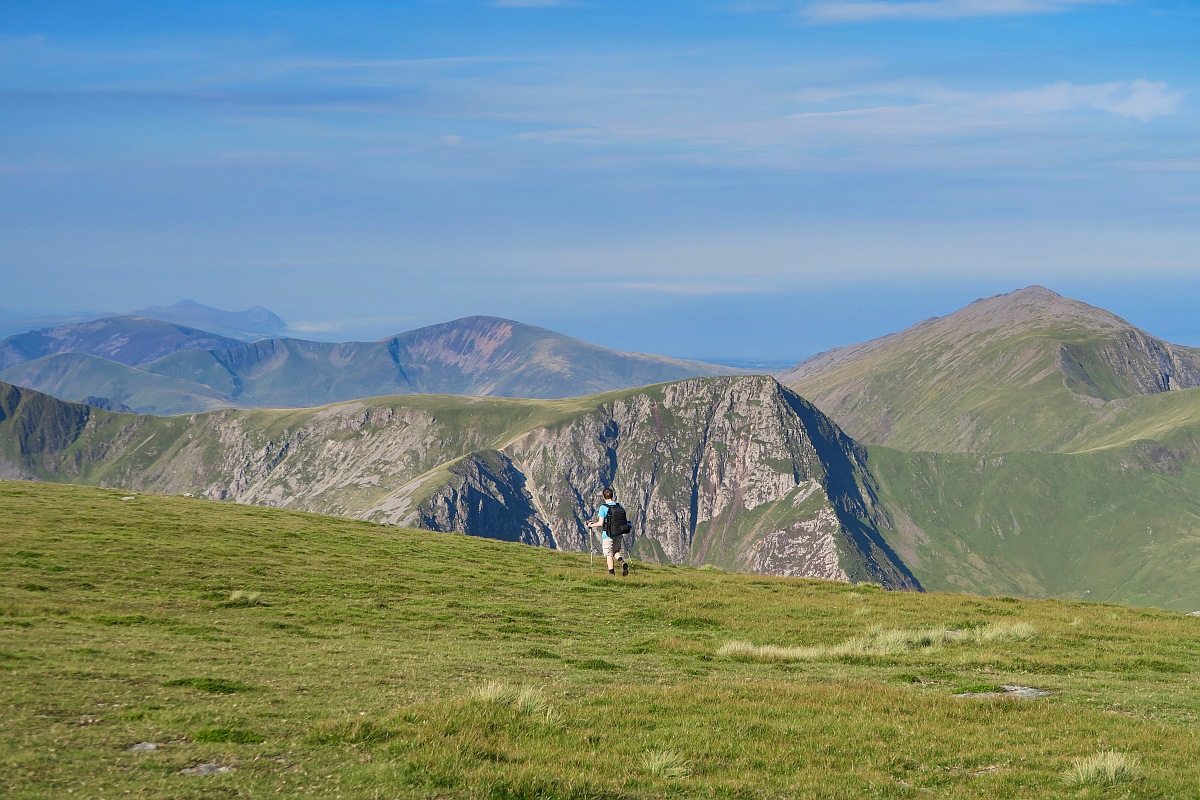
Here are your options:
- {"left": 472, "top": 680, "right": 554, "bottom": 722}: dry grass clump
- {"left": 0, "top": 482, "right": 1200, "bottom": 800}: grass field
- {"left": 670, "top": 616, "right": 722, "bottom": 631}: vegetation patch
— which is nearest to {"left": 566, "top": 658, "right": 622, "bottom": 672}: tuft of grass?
{"left": 0, "top": 482, "right": 1200, "bottom": 800}: grass field

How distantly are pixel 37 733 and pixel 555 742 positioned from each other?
330 inches

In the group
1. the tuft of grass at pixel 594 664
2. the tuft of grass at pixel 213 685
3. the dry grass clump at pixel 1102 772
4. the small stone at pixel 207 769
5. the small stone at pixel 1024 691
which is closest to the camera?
the small stone at pixel 207 769

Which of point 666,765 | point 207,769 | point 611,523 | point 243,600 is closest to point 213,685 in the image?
point 207,769

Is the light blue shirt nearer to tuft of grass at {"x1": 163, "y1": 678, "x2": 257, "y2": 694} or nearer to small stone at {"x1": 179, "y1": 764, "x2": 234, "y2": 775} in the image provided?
tuft of grass at {"x1": 163, "y1": 678, "x2": 257, "y2": 694}

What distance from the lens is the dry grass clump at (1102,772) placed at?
44.4 feet

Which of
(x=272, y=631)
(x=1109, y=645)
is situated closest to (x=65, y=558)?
(x=272, y=631)

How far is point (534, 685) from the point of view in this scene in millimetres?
19938

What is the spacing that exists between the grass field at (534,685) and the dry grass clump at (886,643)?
12 cm

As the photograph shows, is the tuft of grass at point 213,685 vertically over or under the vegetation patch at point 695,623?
over

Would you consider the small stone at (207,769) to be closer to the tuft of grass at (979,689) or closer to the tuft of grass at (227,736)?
the tuft of grass at (227,736)

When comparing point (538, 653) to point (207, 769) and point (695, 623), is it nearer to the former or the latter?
point (695, 623)

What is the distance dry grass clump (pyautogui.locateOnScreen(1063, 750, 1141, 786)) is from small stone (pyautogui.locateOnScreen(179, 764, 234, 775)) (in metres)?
13.5

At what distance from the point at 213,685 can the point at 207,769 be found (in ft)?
18.2

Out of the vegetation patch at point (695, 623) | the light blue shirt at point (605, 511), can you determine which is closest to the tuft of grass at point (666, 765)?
the vegetation patch at point (695, 623)
